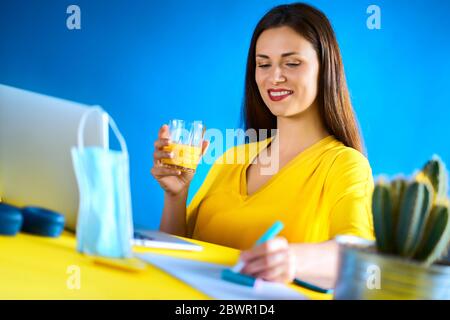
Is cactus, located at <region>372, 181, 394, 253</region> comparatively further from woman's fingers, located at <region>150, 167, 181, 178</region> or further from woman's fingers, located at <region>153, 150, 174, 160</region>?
woman's fingers, located at <region>150, 167, 181, 178</region>

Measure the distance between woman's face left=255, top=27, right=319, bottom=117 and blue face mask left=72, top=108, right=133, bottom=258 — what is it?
92 centimetres

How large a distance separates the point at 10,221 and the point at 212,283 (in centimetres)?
41

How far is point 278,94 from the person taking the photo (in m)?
1.78

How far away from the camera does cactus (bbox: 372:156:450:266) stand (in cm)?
77

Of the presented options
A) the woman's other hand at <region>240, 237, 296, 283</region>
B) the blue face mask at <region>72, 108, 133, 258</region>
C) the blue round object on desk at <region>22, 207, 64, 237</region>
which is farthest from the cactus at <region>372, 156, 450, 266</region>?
the blue round object on desk at <region>22, 207, 64, 237</region>

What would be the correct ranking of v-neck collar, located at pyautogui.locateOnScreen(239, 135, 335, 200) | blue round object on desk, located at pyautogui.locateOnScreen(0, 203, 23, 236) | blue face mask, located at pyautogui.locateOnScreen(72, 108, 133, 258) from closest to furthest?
blue face mask, located at pyautogui.locateOnScreen(72, 108, 133, 258) < blue round object on desk, located at pyautogui.locateOnScreen(0, 203, 23, 236) < v-neck collar, located at pyautogui.locateOnScreen(239, 135, 335, 200)

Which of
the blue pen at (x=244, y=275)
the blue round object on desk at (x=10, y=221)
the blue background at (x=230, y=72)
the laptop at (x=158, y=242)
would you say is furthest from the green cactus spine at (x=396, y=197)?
the blue background at (x=230, y=72)

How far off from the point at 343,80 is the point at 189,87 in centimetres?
196

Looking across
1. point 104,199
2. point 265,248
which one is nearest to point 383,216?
point 265,248

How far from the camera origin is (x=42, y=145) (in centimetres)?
115

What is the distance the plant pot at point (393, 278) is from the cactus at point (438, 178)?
10cm

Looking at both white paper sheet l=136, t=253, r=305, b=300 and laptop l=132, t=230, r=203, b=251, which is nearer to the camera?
white paper sheet l=136, t=253, r=305, b=300

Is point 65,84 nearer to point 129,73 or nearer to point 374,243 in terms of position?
point 129,73

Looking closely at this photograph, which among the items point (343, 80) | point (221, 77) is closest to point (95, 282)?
point (343, 80)
